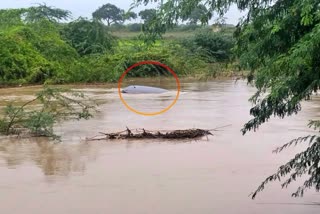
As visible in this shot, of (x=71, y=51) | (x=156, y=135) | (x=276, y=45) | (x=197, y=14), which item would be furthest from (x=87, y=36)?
(x=276, y=45)

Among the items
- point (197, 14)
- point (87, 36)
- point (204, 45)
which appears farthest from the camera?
point (204, 45)

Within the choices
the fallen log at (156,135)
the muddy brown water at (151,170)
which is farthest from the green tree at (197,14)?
the fallen log at (156,135)

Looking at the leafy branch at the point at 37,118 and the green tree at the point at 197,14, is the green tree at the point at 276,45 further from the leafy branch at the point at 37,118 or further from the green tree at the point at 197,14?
the leafy branch at the point at 37,118

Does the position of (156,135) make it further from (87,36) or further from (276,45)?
(87,36)

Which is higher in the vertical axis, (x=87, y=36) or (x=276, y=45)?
(x=276, y=45)

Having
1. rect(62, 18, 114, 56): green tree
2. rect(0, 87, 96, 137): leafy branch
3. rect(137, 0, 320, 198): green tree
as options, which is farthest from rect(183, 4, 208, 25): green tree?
rect(62, 18, 114, 56): green tree

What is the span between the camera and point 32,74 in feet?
83.1

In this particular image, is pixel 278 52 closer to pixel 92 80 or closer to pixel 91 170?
pixel 91 170

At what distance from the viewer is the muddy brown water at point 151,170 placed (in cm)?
665

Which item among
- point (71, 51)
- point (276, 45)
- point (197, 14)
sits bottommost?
point (71, 51)

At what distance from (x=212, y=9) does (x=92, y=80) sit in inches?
884

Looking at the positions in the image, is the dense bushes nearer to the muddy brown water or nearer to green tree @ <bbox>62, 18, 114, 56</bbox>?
green tree @ <bbox>62, 18, 114, 56</bbox>

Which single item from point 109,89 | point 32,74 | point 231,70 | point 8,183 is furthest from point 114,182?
point 32,74

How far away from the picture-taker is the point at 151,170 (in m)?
8.50
